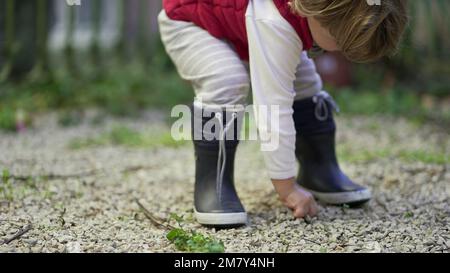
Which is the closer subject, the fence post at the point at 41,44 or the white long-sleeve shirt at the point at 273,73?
the white long-sleeve shirt at the point at 273,73

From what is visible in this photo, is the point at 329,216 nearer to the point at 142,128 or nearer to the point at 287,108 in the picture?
the point at 287,108

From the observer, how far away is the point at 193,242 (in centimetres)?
156

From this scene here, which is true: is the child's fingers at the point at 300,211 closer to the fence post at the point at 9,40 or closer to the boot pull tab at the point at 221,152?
the boot pull tab at the point at 221,152

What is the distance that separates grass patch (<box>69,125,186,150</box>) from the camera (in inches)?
115

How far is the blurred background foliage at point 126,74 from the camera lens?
11.5 feet

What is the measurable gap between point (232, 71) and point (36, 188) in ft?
2.45

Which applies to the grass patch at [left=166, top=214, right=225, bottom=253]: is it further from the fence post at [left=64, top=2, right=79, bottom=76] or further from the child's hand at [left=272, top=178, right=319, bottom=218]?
the fence post at [left=64, top=2, right=79, bottom=76]

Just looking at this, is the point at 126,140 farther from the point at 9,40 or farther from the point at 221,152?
the point at 221,152

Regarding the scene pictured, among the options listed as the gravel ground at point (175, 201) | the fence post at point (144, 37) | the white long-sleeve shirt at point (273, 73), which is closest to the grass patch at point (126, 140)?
the gravel ground at point (175, 201)

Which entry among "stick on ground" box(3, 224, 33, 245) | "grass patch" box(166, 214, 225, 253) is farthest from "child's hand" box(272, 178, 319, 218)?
"stick on ground" box(3, 224, 33, 245)

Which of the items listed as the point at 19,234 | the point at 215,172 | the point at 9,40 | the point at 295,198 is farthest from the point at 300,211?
the point at 9,40

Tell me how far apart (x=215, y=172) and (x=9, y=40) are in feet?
6.53

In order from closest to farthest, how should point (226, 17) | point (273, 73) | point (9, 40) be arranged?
point (273, 73)
point (226, 17)
point (9, 40)

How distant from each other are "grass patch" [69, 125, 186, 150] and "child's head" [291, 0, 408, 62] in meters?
1.35
